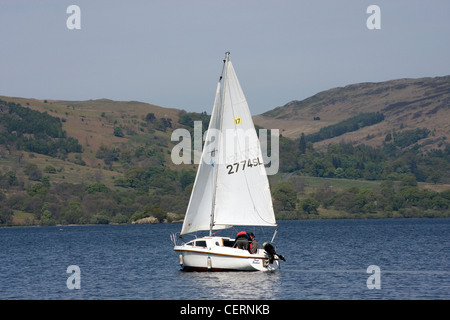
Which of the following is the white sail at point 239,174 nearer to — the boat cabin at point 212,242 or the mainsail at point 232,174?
the mainsail at point 232,174

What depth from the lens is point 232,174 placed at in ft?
184

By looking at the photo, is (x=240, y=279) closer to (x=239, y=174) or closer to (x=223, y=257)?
(x=223, y=257)

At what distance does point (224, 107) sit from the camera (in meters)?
55.0

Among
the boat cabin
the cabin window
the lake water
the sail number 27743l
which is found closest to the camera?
the lake water

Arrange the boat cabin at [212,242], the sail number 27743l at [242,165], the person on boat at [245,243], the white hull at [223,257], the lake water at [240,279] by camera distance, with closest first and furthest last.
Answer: the lake water at [240,279], the white hull at [223,257], the person on boat at [245,243], the boat cabin at [212,242], the sail number 27743l at [242,165]

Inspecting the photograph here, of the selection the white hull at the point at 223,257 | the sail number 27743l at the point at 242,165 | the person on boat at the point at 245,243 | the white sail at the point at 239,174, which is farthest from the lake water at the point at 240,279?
the sail number 27743l at the point at 242,165

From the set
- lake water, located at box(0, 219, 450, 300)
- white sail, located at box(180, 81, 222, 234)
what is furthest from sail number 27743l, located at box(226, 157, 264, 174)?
lake water, located at box(0, 219, 450, 300)

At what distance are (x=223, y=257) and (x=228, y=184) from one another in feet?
18.4

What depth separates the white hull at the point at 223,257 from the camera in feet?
176

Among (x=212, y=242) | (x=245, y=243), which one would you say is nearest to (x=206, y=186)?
(x=212, y=242)

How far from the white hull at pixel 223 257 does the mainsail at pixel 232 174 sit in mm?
1405

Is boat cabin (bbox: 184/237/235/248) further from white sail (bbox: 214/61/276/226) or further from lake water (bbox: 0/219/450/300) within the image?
lake water (bbox: 0/219/450/300)

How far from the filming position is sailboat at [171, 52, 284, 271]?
5498cm
